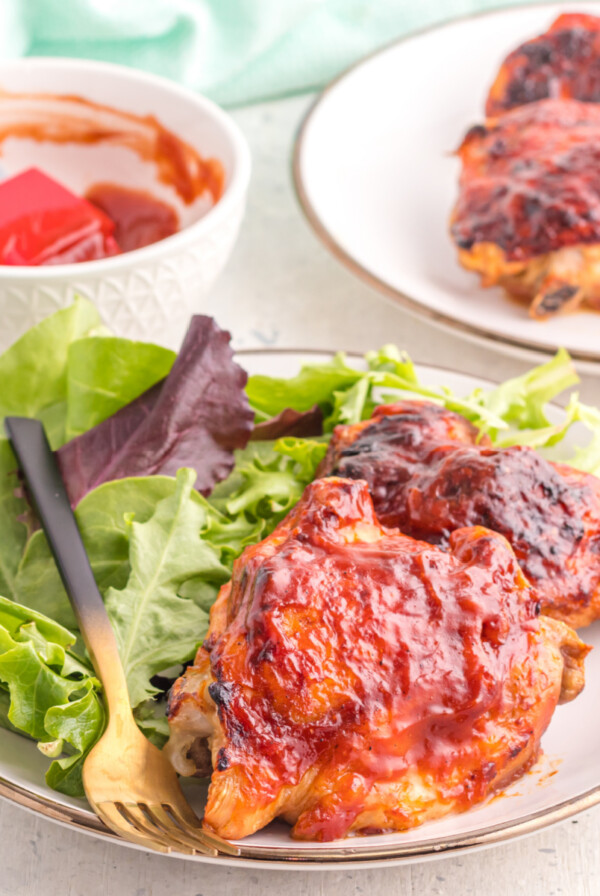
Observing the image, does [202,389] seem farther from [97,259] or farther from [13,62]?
[13,62]

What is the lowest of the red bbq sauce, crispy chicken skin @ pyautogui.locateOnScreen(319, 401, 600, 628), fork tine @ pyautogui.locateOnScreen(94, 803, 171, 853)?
the red bbq sauce

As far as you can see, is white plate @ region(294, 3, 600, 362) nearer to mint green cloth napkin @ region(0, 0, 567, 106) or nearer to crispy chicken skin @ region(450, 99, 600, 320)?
crispy chicken skin @ region(450, 99, 600, 320)

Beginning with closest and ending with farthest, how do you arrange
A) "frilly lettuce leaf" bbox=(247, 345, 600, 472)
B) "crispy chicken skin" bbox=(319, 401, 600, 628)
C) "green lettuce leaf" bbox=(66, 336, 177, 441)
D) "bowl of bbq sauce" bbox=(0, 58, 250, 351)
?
"crispy chicken skin" bbox=(319, 401, 600, 628), "green lettuce leaf" bbox=(66, 336, 177, 441), "frilly lettuce leaf" bbox=(247, 345, 600, 472), "bowl of bbq sauce" bbox=(0, 58, 250, 351)

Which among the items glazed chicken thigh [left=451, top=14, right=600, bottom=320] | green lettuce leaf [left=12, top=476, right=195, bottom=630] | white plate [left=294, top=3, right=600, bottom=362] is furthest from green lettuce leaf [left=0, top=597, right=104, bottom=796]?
glazed chicken thigh [left=451, top=14, right=600, bottom=320]

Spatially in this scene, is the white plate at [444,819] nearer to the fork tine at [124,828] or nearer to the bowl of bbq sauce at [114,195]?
the fork tine at [124,828]

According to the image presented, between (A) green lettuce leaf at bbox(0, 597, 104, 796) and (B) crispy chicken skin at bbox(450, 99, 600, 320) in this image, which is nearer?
(A) green lettuce leaf at bbox(0, 597, 104, 796)

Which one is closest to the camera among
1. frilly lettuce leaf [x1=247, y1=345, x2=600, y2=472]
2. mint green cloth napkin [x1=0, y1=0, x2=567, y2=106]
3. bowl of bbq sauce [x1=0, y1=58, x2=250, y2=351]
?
frilly lettuce leaf [x1=247, y1=345, x2=600, y2=472]

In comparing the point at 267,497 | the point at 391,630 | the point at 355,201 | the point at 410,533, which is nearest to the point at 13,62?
the point at 355,201
